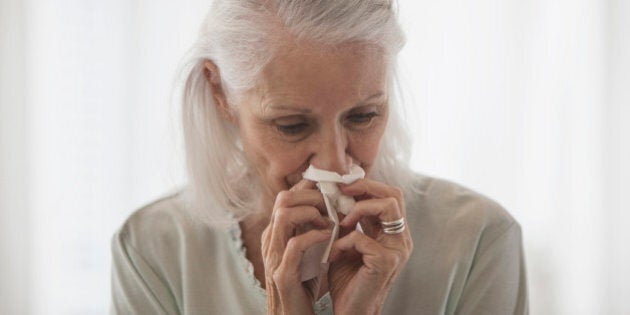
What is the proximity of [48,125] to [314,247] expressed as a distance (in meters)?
1.67

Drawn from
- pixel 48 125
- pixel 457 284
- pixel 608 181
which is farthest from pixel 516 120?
pixel 48 125

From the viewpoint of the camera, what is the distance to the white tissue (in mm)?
1361

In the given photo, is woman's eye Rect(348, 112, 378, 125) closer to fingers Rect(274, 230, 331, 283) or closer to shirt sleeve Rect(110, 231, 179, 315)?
fingers Rect(274, 230, 331, 283)

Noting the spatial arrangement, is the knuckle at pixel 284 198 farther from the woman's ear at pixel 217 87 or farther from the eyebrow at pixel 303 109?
the woman's ear at pixel 217 87

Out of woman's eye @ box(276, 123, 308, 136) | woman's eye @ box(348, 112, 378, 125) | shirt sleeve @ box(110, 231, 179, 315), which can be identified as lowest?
shirt sleeve @ box(110, 231, 179, 315)

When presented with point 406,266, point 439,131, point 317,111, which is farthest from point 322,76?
point 439,131

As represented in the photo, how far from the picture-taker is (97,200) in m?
2.85

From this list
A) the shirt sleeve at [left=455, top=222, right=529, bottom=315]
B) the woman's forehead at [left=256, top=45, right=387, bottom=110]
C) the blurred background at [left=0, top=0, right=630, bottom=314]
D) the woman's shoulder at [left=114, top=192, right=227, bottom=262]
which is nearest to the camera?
the woman's forehead at [left=256, top=45, right=387, bottom=110]

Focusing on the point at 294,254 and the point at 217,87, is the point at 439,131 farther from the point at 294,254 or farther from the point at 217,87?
the point at 294,254

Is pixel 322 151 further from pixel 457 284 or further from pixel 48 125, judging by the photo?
pixel 48 125

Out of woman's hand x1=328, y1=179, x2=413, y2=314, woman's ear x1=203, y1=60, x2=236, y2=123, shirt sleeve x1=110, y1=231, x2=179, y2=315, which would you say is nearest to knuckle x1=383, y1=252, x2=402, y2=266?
woman's hand x1=328, y1=179, x2=413, y2=314

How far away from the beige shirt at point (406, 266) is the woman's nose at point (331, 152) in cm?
29

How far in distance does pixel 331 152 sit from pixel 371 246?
176 millimetres

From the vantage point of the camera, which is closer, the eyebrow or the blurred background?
the eyebrow
